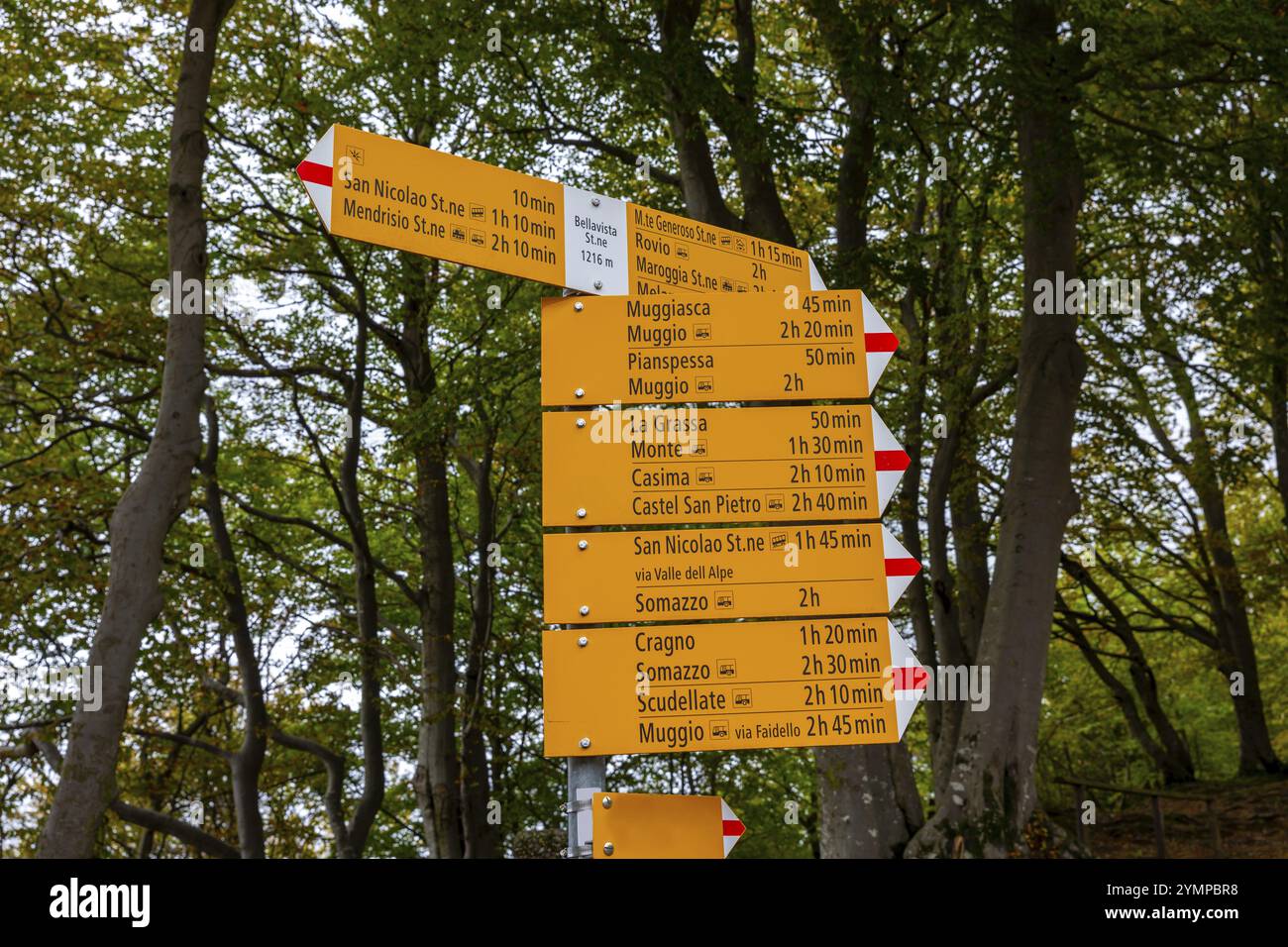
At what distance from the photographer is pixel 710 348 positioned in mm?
4078

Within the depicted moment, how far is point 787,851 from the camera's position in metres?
21.8

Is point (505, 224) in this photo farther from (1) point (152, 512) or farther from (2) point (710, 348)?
(1) point (152, 512)

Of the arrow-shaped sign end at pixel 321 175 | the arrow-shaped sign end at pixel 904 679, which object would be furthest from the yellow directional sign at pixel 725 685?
the arrow-shaped sign end at pixel 321 175

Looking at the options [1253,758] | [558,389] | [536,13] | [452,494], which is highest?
[536,13]

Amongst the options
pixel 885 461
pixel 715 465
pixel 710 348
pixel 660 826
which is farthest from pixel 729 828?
pixel 710 348

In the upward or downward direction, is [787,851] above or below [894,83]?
below

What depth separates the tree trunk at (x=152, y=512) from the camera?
8.75m

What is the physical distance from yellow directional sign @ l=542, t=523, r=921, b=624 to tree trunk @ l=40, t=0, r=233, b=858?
6.30m

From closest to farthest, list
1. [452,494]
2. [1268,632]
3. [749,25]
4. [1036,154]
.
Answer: [1036,154] < [749,25] < [452,494] < [1268,632]
